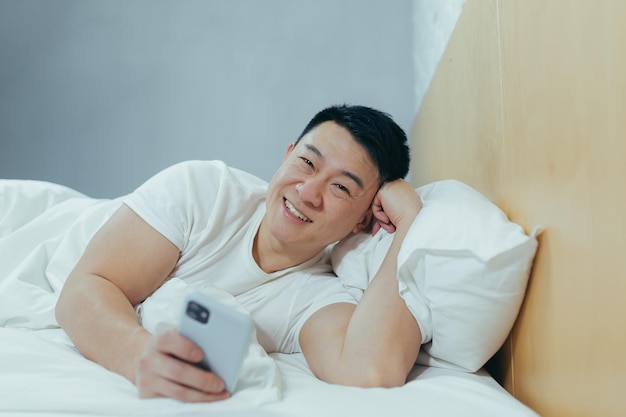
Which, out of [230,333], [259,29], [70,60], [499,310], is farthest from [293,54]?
[230,333]

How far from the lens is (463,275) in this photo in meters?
0.93

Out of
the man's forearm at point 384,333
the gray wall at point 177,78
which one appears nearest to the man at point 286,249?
the man's forearm at point 384,333

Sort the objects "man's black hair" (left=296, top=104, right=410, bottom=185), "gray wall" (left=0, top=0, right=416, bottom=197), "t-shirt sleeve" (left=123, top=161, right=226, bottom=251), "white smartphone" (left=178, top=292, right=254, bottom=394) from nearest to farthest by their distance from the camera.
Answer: "white smartphone" (left=178, top=292, right=254, bottom=394), "t-shirt sleeve" (left=123, top=161, right=226, bottom=251), "man's black hair" (left=296, top=104, right=410, bottom=185), "gray wall" (left=0, top=0, right=416, bottom=197)

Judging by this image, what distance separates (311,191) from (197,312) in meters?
0.50

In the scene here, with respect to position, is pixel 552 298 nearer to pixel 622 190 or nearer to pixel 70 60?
pixel 622 190

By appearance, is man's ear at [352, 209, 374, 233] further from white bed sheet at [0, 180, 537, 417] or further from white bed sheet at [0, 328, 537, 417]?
white bed sheet at [0, 328, 537, 417]

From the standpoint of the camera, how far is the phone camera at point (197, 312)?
2.33 ft

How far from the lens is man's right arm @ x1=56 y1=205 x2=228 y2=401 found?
74 cm

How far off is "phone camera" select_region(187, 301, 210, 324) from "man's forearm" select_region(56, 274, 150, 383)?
220 millimetres

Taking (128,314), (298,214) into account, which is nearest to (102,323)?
(128,314)

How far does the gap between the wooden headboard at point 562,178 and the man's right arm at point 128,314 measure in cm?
43

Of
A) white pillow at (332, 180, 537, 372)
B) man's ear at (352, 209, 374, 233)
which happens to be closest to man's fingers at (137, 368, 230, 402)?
white pillow at (332, 180, 537, 372)

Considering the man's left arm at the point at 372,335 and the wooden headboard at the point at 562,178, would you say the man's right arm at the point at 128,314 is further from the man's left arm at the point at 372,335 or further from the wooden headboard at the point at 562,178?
the wooden headboard at the point at 562,178

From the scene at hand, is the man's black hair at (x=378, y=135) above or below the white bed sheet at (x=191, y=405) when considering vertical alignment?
above
